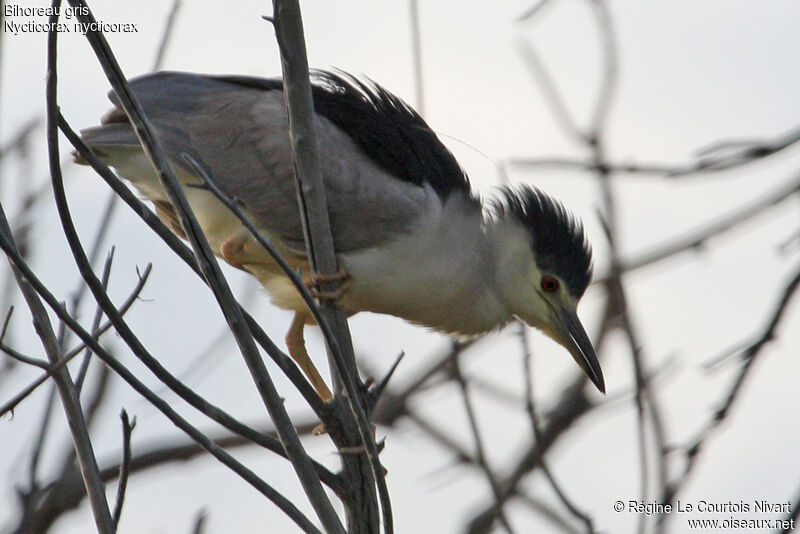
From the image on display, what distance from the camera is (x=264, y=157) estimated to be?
4094 mm

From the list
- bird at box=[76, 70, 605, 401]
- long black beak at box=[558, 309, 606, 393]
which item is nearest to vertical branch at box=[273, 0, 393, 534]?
bird at box=[76, 70, 605, 401]

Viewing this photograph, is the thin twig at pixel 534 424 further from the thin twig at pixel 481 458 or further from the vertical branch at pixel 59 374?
the vertical branch at pixel 59 374

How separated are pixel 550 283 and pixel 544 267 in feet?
0.23

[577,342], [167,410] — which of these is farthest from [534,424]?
[577,342]

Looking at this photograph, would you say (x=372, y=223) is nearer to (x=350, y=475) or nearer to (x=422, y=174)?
(x=422, y=174)

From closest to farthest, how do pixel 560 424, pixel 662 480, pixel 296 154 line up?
pixel 662 480, pixel 296 154, pixel 560 424

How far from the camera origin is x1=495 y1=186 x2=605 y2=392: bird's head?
429cm

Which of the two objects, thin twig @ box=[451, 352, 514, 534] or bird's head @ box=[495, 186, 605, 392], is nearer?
thin twig @ box=[451, 352, 514, 534]

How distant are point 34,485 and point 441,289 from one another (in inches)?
70.2

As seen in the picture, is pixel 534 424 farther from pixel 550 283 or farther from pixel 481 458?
pixel 550 283

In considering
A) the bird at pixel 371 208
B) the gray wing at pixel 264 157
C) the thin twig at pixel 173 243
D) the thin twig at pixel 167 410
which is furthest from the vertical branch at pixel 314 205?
the gray wing at pixel 264 157

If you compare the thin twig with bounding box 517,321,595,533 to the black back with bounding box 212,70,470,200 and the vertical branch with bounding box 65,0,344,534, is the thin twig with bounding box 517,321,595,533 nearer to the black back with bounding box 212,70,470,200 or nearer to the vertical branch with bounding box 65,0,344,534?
the vertical branch with bounding box 65,0,344,534

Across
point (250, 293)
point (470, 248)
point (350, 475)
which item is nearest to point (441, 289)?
point (470, 248)

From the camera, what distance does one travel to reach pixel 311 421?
4.44m
